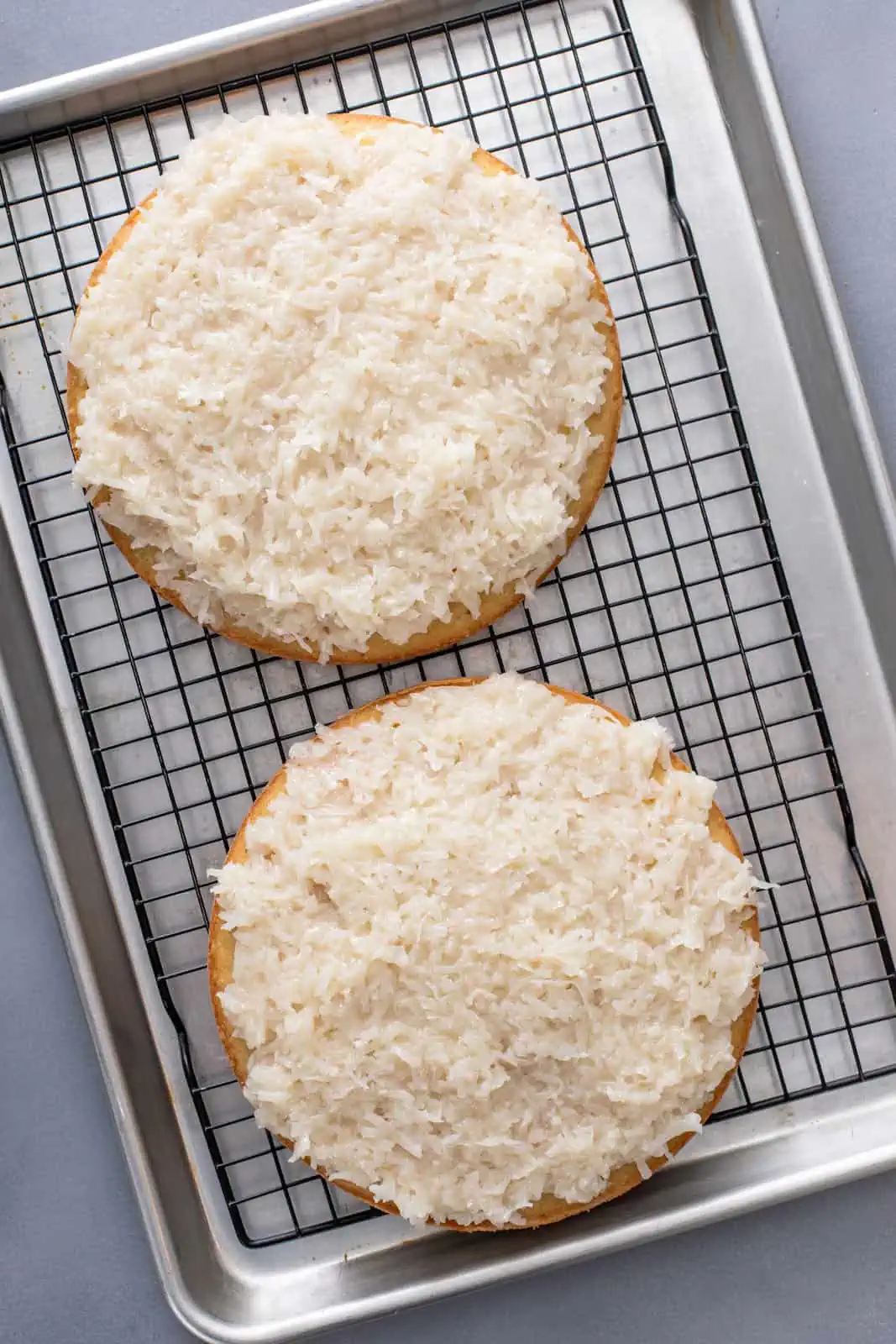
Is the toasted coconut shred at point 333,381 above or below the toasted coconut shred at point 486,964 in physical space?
above

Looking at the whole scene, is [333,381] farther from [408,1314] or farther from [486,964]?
[408,1314]

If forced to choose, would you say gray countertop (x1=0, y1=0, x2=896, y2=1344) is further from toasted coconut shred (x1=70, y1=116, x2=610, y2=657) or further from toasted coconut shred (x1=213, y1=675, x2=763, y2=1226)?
toasted coconut shred (x1=70, y1=116, x2=610, y2=657)

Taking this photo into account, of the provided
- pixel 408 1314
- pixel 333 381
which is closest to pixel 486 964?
pixel 408 1314

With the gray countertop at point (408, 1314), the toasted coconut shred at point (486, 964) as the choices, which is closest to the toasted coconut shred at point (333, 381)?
the toasted coconut shred at point (486, 964)

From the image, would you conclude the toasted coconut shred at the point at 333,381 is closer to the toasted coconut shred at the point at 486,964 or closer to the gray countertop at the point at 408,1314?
the toasted coconut shred at the point at 486,964

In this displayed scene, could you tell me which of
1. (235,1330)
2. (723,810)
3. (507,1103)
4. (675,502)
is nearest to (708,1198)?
(507,1103)

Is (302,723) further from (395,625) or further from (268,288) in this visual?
(268,288)
